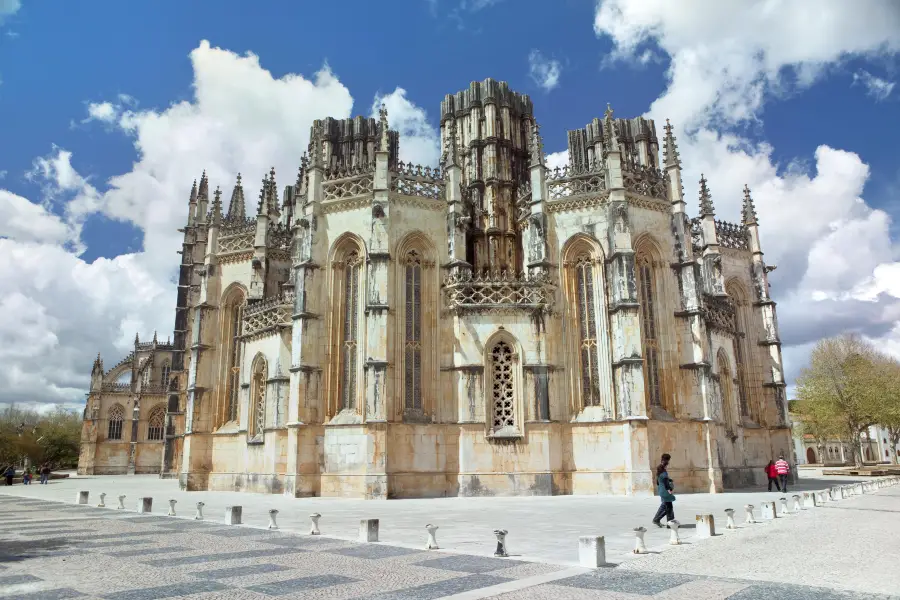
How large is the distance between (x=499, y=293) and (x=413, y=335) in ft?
14.2

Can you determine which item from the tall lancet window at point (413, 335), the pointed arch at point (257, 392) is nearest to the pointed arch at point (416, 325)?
the tall lancet window at point (413, 335)

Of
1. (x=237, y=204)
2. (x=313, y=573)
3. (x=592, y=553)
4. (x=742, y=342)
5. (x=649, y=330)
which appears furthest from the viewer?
(x=237, y=204)

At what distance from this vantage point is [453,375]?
91.8ft

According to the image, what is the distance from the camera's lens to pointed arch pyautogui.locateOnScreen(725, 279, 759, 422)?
36562 millimetres

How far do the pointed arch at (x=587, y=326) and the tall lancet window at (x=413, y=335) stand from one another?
6.69 metres

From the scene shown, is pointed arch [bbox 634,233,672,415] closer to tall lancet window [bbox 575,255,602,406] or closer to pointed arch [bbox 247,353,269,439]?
tall lancet window [bbox 575,255,602,406]

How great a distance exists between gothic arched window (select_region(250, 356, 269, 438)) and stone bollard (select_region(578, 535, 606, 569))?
995 inches

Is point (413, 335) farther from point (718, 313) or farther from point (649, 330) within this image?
point (718, 313)

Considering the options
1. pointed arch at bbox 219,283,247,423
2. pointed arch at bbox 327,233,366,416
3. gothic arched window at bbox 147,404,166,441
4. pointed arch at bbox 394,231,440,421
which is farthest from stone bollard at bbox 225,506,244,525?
gothic arched window at bbox 147,404,166,441

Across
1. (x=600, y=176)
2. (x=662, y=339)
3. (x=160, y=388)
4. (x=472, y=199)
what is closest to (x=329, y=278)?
(x=472, y=199)

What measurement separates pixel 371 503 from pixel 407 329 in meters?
8.01

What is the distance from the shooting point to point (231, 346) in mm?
36344

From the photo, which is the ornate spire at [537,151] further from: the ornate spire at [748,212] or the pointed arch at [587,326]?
the ornate spire at [748,212]

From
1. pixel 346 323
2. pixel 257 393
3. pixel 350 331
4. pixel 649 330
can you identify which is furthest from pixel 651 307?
pixel 257 393
